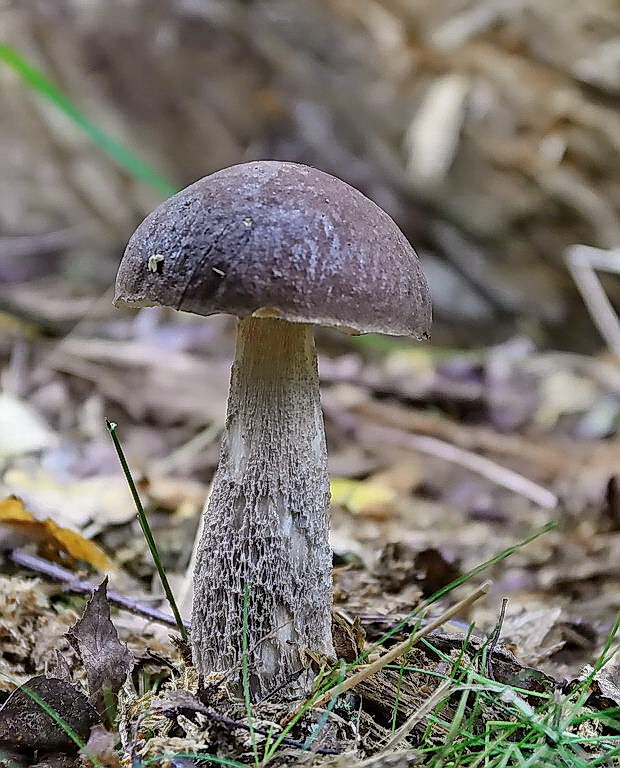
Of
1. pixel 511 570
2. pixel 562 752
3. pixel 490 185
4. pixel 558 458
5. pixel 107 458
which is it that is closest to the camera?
pixel 562 752

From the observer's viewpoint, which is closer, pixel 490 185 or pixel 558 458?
pixel 558 458

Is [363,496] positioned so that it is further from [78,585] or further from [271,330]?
[271,330]

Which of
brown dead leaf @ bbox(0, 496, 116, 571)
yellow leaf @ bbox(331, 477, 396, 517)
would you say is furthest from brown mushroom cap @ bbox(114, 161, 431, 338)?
yellow leaf @ bbox(331, 477, 396, 517)

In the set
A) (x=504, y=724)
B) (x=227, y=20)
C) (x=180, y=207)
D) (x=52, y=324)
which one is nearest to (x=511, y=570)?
(x=504, y=724)

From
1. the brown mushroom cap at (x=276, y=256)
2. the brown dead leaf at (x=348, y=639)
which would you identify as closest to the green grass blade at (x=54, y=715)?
the brown dead leaf at (x=348, y=639)

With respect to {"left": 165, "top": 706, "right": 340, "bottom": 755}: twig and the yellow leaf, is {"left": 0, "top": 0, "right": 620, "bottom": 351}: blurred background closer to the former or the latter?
the yellow leaf

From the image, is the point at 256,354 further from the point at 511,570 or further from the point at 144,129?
the point at 144,129

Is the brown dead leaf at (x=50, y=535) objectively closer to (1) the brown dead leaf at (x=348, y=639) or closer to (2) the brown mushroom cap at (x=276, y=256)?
(1) the brown dead leaf at (x=348, y=639)
